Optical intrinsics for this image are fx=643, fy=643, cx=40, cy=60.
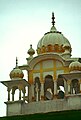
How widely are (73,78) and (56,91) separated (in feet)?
7.83

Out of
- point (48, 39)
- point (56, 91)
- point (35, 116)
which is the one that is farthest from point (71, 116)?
point (48, 39)

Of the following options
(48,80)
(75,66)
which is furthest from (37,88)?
(75,66)

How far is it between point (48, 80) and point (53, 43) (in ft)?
10.4

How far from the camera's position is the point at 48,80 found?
51469 mm

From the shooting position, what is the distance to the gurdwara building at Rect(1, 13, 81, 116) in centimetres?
4684

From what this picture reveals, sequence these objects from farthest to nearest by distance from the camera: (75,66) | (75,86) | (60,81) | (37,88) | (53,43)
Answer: (60,81), (37,88), (53,43), (75,86), (75,66)

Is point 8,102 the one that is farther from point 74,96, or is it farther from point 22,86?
point 74,96

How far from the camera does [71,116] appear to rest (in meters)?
43.4

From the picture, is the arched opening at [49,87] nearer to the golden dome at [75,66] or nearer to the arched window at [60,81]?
the arched window at [60,81]

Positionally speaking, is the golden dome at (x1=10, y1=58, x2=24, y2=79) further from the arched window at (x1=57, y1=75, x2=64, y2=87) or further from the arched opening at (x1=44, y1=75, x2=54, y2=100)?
the arched window at (x1=57, y1=75, x2=64, y2=87)

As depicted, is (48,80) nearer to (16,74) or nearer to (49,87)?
(49,87)

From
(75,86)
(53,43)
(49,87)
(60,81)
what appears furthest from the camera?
(49,87)

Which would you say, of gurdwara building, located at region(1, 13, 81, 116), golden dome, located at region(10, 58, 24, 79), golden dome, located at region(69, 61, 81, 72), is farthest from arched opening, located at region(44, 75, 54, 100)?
Answer: golden dome, located at region(69, 61, 81, 72)

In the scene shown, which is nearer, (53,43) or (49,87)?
(53,43)
